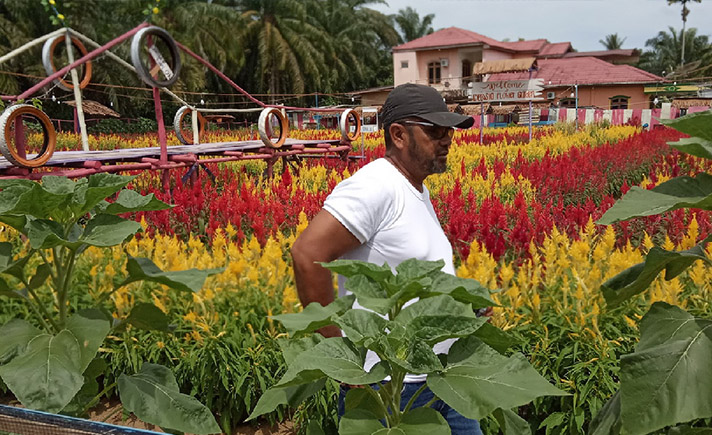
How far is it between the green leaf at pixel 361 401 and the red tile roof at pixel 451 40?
4813 centimetres

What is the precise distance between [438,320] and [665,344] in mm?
407

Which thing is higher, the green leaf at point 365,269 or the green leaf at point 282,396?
the green leaf at point 365,269

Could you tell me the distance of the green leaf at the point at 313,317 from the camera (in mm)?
1027

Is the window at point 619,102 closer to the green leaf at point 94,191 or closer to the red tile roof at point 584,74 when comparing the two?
the red tile roof at point 584,74

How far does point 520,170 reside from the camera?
25.3ft

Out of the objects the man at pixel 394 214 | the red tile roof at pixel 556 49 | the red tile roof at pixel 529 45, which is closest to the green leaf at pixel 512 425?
the man at pixel 394 214

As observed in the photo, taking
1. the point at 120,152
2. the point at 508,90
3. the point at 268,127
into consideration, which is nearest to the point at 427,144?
the point at 268,127

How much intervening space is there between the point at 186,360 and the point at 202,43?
36370 millimetres

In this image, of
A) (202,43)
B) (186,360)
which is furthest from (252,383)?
(202,43)

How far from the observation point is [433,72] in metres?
49.5

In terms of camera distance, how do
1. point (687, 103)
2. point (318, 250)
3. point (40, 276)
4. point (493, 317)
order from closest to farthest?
point (40, 276) → point (318, 250) → point (493, 317) → point (687, 103)

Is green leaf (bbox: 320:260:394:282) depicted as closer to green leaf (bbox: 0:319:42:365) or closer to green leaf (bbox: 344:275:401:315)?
green leaf (bbox: 344:275:401:315)

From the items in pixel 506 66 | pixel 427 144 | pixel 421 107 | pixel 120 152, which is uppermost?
pixel 506 66

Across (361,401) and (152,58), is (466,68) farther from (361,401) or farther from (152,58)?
(361,401)
